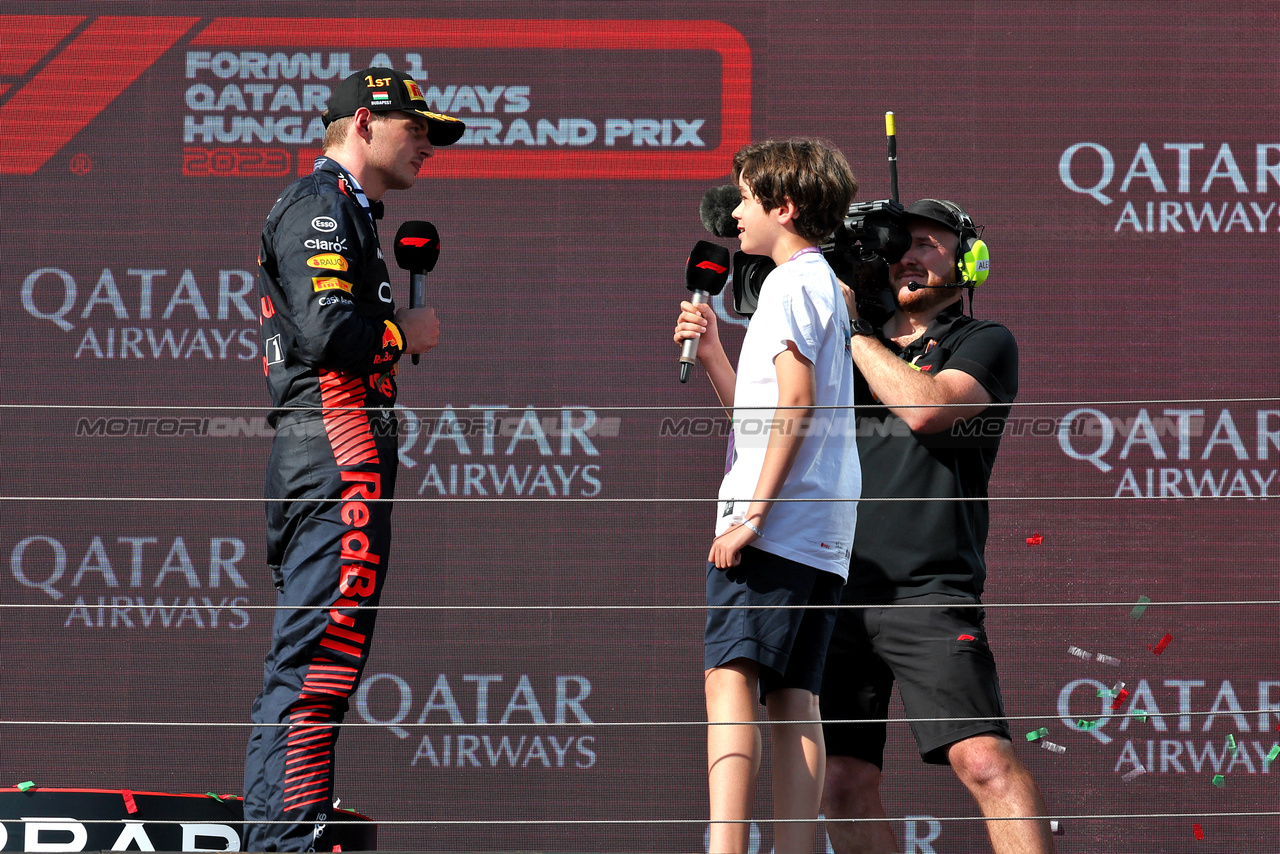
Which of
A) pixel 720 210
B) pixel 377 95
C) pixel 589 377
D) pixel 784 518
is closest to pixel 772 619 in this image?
Answer: pixel 784 518

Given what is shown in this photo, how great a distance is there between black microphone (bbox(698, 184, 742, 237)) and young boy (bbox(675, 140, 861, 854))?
7.9 inches

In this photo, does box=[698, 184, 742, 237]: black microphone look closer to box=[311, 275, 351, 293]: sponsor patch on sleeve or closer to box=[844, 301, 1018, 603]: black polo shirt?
box=[844, 301, 1018, 603]: black polo shirt

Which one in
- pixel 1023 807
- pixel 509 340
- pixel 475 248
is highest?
pixel 475 248

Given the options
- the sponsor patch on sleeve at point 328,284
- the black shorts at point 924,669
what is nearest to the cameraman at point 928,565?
the black shorts at point 924,669

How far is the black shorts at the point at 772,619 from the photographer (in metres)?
1.52

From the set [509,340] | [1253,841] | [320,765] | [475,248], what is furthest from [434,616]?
[1253,841]

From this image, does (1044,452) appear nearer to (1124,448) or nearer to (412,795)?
(1124,448)

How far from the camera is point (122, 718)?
2.45 m

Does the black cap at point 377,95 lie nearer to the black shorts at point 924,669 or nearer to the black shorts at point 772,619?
the black shorts at point 772,619

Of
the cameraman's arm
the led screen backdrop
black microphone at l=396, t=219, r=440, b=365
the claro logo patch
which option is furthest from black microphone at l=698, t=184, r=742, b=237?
the led screen backdrop

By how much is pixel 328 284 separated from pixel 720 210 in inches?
22.3

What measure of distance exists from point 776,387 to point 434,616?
1.14 metres

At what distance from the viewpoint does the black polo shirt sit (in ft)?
6.01

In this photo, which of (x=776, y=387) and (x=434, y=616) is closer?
(x=776, y=387)
